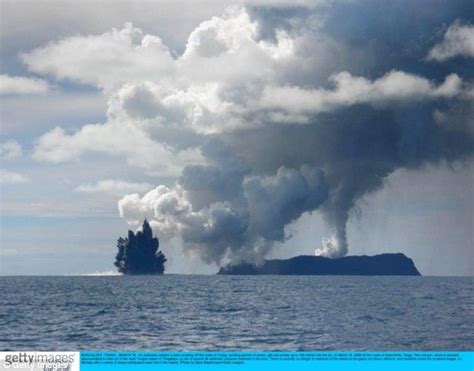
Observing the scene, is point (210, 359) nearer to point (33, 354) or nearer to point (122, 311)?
point (33, 354)

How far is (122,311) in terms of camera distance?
378ft

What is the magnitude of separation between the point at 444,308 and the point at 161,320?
49.2m

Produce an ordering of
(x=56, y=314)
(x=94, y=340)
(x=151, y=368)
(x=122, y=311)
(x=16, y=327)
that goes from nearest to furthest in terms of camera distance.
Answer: (x=151, y=368) → (x=94, y=340) → (x=16, y=327) → (x=56, y=314) → (x=122, y=311)

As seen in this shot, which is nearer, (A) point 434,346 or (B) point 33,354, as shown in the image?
(B) point 33,354

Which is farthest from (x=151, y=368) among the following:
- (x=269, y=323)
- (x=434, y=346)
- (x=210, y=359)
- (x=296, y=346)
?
(x=269, y=323)

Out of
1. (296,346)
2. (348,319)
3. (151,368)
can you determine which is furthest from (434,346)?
(151,368)

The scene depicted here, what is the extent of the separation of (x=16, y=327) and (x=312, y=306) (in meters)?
52.6

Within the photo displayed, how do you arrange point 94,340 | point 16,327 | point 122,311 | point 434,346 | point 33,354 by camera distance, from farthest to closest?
point 122,311 < point 16,327 < point 94,340 < point 434,346 < point 33,354

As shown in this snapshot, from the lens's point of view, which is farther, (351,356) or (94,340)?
(94,340)

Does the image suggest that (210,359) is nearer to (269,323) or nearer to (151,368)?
(151,368)

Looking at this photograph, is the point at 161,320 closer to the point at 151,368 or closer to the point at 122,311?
the point at 122,311

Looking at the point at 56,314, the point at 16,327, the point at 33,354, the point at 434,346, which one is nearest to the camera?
the point at 33,354

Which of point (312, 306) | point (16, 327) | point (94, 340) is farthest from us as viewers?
point (312, 306)

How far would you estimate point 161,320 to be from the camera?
318ft
